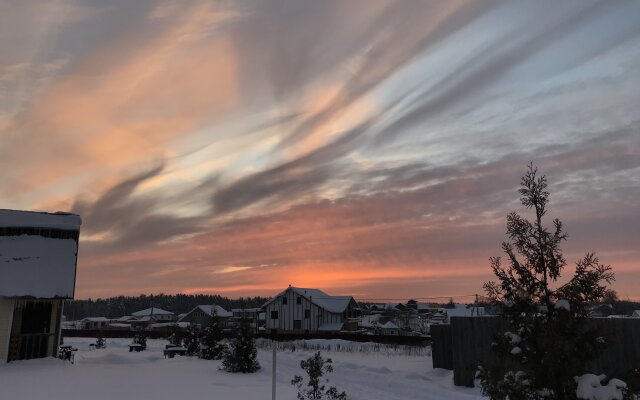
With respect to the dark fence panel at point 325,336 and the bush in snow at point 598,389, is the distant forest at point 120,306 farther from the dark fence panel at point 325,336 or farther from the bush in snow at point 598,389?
the bush in snow at point 598,389

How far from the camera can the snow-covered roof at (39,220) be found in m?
20.9

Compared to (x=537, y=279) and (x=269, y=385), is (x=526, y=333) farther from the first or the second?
(x=269, y=385)

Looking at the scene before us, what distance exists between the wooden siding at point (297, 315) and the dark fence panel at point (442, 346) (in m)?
51.3

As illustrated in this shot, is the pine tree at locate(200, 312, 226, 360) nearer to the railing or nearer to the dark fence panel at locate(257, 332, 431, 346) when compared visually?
the railing

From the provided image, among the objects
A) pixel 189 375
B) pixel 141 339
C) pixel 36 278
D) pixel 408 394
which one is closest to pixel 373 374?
pixel 408 394

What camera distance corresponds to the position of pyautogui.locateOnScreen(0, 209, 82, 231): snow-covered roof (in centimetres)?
2091

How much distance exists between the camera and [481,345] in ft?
50.9

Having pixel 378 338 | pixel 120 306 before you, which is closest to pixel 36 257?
pixel 378 338

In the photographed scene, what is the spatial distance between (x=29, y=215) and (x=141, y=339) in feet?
46.4

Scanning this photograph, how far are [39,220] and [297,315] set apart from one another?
171ft

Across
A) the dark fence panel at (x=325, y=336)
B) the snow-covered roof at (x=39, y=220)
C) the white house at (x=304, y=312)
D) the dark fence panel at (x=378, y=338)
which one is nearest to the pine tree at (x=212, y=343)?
the snow-covered roof at (x=39, y=220)

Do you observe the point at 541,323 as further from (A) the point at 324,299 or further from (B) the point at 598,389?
(A) the point at 324,299

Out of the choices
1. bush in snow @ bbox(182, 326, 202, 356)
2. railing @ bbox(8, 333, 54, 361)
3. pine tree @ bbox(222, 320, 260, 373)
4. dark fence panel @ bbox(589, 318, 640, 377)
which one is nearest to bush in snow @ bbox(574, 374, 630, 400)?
dark fence panel @ bbox(589, 318, 640, 377)

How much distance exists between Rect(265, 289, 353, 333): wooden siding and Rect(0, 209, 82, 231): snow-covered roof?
50.4 metres
